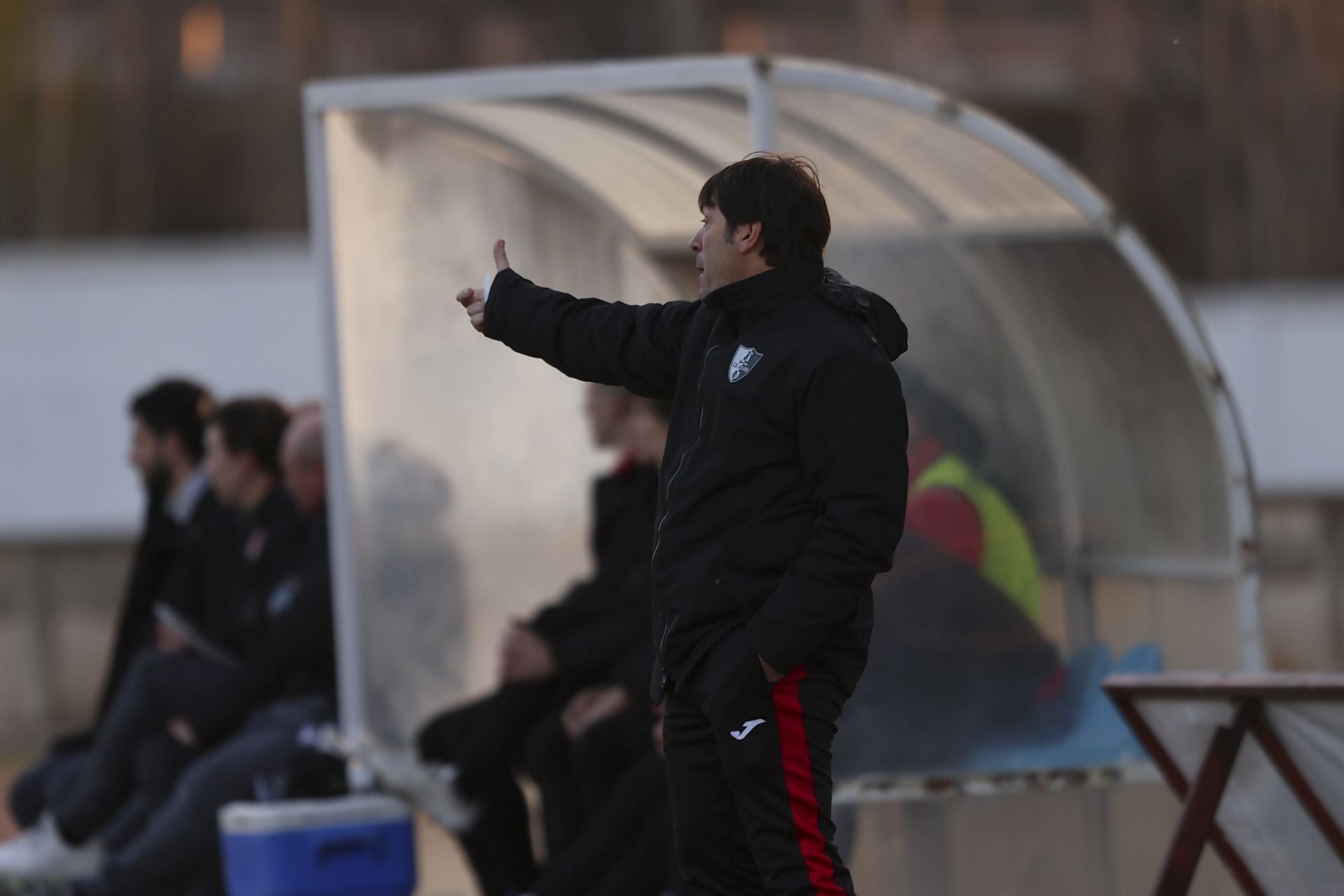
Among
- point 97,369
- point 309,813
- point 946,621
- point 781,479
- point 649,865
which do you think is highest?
point 97,369

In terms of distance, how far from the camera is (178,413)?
692 centimetres

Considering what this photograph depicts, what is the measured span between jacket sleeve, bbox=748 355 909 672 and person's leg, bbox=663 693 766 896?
0.21 m

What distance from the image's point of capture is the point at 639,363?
11.4 feet

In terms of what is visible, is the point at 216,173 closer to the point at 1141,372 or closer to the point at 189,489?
the point at 189,489

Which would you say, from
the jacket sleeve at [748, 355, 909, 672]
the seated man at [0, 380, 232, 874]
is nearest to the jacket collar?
the jacket sleeve at [748, 355, 909, 672]

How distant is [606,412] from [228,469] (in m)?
1.27

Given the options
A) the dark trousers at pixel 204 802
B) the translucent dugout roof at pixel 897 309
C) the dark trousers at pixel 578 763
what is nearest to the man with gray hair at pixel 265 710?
the dark trousers at pixel 204 802

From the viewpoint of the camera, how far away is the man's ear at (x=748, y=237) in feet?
10.8

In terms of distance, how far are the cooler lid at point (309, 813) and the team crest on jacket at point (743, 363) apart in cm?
266

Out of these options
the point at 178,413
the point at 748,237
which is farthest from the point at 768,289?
the point at 178,413

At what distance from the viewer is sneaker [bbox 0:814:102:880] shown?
6.27m

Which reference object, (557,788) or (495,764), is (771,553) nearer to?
(557,788)

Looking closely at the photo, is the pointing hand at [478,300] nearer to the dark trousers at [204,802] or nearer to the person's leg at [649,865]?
the person's leg at [649,865]

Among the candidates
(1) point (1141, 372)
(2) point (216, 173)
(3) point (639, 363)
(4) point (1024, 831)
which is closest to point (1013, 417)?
(1) point (1141, 372)
